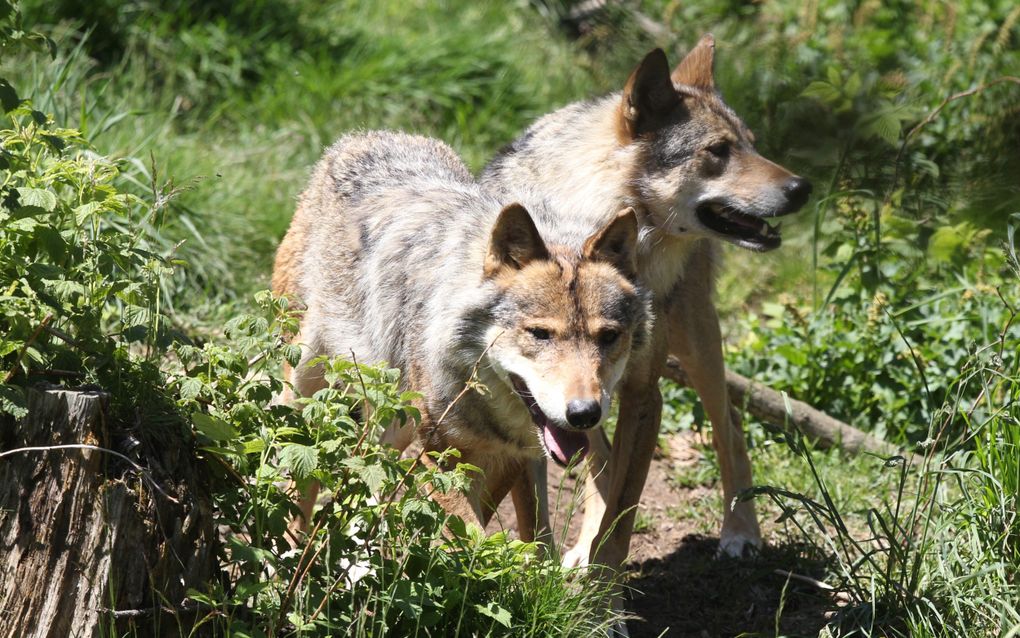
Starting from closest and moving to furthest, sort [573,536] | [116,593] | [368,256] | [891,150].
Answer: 1. [116,593]
2. [891,150]
3. [368,256]
4. [573,536]

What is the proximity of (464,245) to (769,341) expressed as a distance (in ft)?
10.3

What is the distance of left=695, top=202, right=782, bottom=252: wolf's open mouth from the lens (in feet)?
16.3

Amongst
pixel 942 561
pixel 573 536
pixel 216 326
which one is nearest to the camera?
pixel 942 561

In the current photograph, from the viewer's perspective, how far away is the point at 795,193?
4934 mm

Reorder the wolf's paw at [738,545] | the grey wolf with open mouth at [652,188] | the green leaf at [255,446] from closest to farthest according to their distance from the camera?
1. the green leaf at [255,446]
2. the grey wolf with open mouth at [652,188]
3. the wolf's paw at [738,545]

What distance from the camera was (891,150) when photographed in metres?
3.98

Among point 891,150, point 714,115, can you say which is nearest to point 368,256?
point 714,115

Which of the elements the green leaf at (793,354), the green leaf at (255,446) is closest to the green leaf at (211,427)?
the green leaf at (255,446)

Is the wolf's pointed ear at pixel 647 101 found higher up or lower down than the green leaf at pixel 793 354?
higher up

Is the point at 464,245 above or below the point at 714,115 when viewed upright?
below

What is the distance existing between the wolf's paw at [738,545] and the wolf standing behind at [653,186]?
50 centimetres

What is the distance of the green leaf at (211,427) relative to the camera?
3086mm

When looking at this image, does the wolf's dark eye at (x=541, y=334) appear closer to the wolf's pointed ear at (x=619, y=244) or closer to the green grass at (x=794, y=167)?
the wolf's pointed ear at (x=619, y=244)

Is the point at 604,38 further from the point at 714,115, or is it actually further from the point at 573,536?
the point at 573,536
